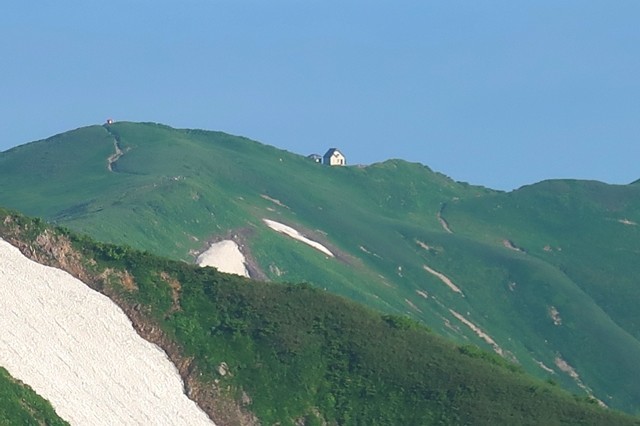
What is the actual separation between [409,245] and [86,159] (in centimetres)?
4580

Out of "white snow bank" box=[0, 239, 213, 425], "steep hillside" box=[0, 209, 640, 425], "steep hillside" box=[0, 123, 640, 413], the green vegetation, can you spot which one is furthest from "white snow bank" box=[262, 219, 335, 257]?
the green vegetation

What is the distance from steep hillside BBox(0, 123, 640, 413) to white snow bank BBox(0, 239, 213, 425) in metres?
53.5

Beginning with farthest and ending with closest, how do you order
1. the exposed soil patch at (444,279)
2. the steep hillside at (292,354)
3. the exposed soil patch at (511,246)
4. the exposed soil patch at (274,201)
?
the exposed soil patch at (511,246) → the exposed soil patch at (274,201) → the exposed soil patch at (444,279) → the steep hillside at (292,354)

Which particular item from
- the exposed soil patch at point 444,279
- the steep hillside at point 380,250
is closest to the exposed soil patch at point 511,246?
the steep hillside at point 380,250

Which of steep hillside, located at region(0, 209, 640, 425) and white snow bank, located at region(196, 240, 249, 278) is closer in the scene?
steep hillside, located at region(0, 209, 640, 425)

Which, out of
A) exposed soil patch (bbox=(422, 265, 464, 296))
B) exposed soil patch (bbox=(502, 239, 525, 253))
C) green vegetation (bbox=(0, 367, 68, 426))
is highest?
exposed soil patch (bbox=(502, 239, 525, 253))

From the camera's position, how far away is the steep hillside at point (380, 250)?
147 m

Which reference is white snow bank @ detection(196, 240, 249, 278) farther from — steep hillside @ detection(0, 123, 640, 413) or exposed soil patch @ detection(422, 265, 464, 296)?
exposed soil patch @ detection(422, 265, 464, 296)

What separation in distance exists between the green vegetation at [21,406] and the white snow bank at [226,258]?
2901 inches

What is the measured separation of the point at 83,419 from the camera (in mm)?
63906

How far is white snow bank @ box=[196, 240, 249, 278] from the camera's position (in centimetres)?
13825

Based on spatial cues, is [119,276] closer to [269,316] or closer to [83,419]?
[269,316]

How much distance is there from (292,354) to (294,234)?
292 feet

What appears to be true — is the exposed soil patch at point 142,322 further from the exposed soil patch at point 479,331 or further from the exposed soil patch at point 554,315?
the exposed soil patch at point 554,315
